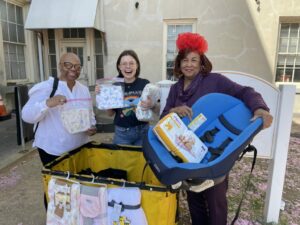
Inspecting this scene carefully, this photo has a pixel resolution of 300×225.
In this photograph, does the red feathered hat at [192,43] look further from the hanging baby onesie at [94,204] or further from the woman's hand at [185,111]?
the hanging baby onesie at [94,204]

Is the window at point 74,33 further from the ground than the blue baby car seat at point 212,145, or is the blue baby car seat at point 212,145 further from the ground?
the window at point 74,33

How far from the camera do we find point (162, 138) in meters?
1.53

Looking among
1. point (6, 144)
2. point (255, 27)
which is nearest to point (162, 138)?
point (6, 144)

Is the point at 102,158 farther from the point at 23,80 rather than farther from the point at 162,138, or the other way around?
the point at 23,80

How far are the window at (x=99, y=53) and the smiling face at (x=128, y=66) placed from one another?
5768mm

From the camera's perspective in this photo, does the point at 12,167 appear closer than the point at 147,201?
No

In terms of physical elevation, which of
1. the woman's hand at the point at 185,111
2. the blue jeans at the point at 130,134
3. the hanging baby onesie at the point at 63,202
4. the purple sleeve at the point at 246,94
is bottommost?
the hanging baby onesie at the point at 63,202

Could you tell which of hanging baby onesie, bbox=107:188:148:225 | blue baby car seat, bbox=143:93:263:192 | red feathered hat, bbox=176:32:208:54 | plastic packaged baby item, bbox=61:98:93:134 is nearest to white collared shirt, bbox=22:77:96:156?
plastic packaged baby item, bbox=61:98:93:134

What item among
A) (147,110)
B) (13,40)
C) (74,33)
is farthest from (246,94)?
(13,40)

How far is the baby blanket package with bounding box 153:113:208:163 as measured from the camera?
152 centimetres

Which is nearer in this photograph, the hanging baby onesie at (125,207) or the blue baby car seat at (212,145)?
the blue baby car seat at (212,145)

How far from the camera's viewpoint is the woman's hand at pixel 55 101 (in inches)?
73.7

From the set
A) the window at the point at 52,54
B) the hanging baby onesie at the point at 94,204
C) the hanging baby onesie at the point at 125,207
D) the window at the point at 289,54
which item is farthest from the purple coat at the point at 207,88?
the window at the point at 52,54

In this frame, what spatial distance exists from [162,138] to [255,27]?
642 centimetres
